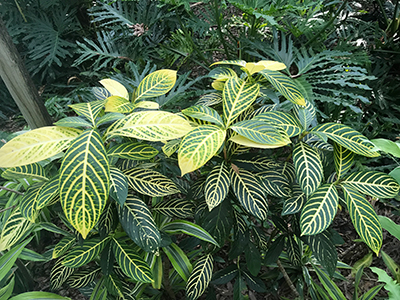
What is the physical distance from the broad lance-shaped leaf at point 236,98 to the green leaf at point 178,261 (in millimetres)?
549

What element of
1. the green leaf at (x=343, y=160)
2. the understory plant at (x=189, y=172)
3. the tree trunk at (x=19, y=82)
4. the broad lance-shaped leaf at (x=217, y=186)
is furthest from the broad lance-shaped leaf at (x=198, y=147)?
the tree trunk at (x=19, y=82)

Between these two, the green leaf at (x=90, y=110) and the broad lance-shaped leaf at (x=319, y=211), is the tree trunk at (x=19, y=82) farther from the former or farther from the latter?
the broad lance-shaped leaf at (x=319, y=211)

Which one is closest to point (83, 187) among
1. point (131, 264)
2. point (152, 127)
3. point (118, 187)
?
point (118, 187)

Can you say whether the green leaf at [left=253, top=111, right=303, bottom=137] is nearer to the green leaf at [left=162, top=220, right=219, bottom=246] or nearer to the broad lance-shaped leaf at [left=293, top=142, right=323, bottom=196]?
the broad lance-shaped leaf at [left=293, top=142, right=323, bottom=196]

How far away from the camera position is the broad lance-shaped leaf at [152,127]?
642 millimetres

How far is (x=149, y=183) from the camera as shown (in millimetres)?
777

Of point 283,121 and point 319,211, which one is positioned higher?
point 283,121

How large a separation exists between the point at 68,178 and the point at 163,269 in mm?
A: 738

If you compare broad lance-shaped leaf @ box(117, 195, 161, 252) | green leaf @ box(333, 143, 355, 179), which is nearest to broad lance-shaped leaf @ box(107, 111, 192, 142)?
broad lance-shaped leaf @ box(117, 195, 161, 252)

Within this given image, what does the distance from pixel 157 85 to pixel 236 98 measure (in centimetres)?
27

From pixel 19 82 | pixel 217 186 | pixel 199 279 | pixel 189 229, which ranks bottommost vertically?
pixel 199 279

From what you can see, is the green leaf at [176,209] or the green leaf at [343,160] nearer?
the green leaf at [343,160]

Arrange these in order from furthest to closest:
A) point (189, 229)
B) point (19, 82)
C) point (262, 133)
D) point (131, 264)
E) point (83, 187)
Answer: point (19, 82), point (189, 229), point (131, 264), point (262, 133), point (83, 187)

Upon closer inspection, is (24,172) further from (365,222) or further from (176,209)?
(365,222)
